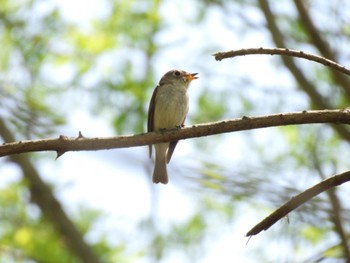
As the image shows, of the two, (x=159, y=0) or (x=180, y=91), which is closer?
(x=180, y=91)

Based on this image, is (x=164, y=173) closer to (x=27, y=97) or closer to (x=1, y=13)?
(x=27, y=97)

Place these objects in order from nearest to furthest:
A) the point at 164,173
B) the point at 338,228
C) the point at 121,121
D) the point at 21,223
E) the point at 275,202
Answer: the point at 338,228 → the point at 275,202 → the point at 164,173 → the point at 121,121 → the point at 21,223

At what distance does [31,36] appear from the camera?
33.0 ft

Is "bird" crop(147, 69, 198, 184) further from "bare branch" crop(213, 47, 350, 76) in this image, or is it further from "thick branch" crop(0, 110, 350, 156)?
"bare branch" crop(213, 47, 350, 76)

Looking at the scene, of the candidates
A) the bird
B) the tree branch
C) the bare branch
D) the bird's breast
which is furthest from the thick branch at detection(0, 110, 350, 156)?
the bird's breast

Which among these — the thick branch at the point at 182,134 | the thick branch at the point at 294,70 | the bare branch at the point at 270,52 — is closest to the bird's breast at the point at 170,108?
the thick branch at the point at 294,70

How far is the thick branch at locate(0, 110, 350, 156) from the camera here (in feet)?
11.8

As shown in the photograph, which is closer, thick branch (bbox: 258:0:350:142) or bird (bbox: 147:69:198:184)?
bird (bbox: 147:69:198:184)

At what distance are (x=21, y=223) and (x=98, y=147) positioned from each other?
22.8 ft

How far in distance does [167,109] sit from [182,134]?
3341mm

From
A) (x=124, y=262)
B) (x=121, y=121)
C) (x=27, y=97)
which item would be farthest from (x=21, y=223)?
(x=27, y=97)

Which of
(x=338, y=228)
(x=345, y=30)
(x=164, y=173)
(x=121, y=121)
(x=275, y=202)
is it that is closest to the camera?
(x=338, y=228)

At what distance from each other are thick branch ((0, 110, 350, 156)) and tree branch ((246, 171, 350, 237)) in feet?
1.48

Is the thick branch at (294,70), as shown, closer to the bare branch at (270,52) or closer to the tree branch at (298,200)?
the bare branch at (270,52)
